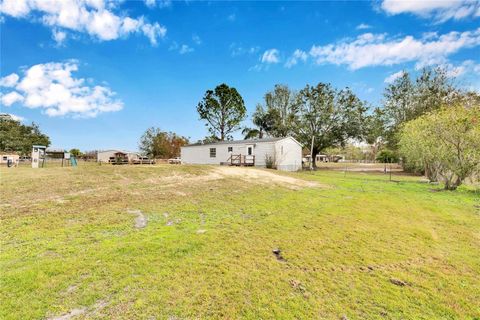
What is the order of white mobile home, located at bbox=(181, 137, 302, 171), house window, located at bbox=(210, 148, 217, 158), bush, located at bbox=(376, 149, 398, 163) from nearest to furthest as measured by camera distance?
white mobile home, located at bbox=(181, 137, 302, 171) < house window, located at bbox=(210, 148, 217, 158) < bush, located at bbox=(376, 149, 398, 163)

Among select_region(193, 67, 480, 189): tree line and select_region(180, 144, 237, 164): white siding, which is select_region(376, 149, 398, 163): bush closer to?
select_region(193, 67, 480, 189): tree line

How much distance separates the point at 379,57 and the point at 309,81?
1319 centimetres

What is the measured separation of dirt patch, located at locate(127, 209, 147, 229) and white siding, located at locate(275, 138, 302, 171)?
18.5 meters

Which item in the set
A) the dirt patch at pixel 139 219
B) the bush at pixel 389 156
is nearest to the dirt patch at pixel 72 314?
the dirt patch at pixel 139 219

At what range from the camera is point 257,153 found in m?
24.2

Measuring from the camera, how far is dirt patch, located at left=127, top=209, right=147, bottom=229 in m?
5.27

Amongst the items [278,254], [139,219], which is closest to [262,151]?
[139,219]

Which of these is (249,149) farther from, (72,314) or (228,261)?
(72,314)

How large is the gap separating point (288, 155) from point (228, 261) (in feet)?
73.9

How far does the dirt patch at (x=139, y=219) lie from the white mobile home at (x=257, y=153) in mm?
18081

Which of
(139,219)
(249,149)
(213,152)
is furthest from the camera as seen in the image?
(213,152)

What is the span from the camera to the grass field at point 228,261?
258 cm

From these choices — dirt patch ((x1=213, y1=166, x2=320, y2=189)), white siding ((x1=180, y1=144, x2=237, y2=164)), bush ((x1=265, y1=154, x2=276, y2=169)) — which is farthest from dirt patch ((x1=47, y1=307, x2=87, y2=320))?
white siding ((x1=180, y1=144, x2=237, y2=164))

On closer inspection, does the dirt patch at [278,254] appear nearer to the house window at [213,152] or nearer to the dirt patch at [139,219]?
the dirt patch at [139,219]
